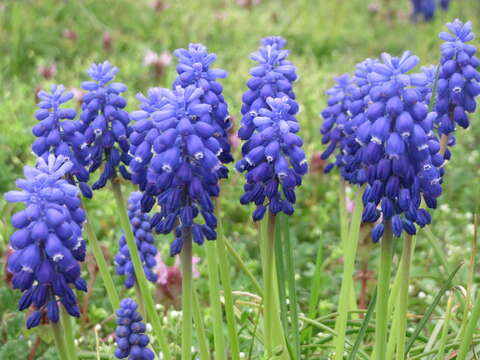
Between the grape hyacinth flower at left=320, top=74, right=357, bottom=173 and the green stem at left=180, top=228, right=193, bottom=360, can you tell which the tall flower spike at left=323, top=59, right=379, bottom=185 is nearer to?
the grape hyacinth flower at left=320, top=74, right=357, bottom=173

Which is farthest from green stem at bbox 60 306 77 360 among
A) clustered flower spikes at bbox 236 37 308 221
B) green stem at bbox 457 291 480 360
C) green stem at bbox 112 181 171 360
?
green stem at bbox 457 291 480 360

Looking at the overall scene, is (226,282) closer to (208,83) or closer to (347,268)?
(347,268)

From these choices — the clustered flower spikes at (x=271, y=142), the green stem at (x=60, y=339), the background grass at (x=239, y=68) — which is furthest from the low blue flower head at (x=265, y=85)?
the background grass at (x=239, y=68)

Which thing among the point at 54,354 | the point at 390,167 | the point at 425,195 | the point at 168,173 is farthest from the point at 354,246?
the point at 54,354

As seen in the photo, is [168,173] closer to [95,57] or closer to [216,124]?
[216,124]

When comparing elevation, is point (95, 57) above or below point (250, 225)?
above

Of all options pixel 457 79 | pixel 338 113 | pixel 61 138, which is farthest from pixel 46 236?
pixel 338 113
